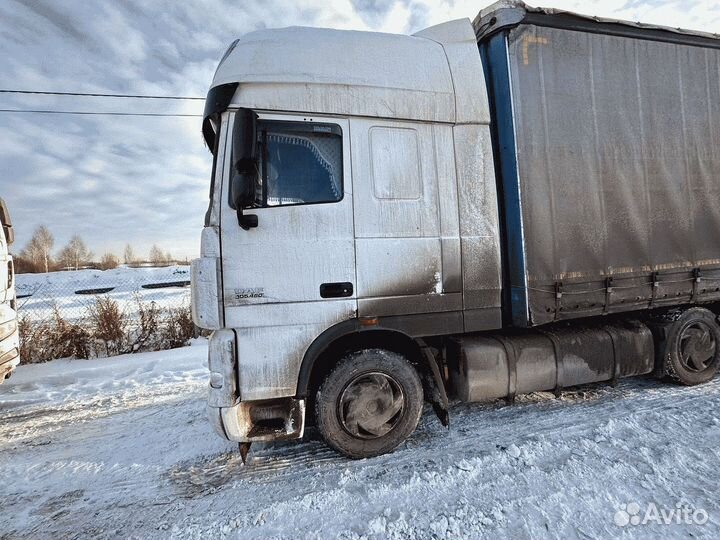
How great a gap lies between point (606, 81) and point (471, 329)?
2748 mm

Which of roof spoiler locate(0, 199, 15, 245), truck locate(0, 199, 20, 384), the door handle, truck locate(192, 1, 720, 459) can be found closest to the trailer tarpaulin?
truck locate(192, 1, 720, 459)

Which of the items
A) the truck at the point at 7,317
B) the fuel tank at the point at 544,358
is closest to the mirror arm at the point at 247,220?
the fuel tank at the point at 544,358

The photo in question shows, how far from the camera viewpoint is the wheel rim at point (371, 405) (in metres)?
2.86

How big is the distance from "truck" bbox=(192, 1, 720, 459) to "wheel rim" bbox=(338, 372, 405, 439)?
0.05 feet

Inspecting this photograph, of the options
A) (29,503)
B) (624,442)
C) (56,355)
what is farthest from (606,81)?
(56,355)

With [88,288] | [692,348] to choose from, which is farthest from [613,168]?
[88,288]

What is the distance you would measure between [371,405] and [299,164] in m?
2.05

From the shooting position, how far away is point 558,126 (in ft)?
10.4

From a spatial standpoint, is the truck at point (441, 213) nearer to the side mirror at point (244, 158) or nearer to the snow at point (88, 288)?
the side mirror at point (244, 158)

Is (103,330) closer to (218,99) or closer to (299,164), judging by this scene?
(218,99)

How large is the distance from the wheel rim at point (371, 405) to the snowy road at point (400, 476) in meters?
0.26

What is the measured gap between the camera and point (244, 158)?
2395 millimetres

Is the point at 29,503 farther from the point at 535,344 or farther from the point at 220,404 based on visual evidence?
the point at 535,344

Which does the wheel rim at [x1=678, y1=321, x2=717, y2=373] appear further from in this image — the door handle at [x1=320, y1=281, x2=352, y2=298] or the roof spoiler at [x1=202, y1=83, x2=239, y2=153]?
the roof spoiler at [x1=202, y1=83, x2=239, y2=153]
